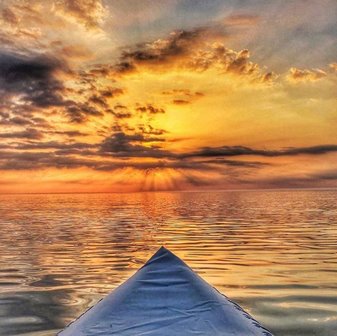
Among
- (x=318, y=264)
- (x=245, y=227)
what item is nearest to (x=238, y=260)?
(x=318, y=264)

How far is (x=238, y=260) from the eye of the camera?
19.1 metres

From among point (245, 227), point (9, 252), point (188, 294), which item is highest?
point (245, 227)

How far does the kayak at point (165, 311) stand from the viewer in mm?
5562

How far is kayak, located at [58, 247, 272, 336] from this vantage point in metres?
5.56

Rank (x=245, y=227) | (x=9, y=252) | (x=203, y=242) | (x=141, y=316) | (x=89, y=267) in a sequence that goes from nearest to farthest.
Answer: (x=141, y=316) < (x=89, y=267) < (x=9, y=252) < (x=203, y=242) < (x=245, y=227)

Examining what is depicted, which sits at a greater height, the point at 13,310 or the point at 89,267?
the point at 89,267

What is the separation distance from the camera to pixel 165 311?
584 centimetres

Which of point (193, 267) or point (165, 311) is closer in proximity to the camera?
point (165, 311)

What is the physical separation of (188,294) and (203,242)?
19397 mm

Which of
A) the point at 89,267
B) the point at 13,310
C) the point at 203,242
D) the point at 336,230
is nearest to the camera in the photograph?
the point at 13,310

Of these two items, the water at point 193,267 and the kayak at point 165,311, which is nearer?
the kayak at point 165,311

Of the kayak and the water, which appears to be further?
the water

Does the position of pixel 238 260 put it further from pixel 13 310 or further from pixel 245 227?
pixel 245 227

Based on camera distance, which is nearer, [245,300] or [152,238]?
[245,300]
